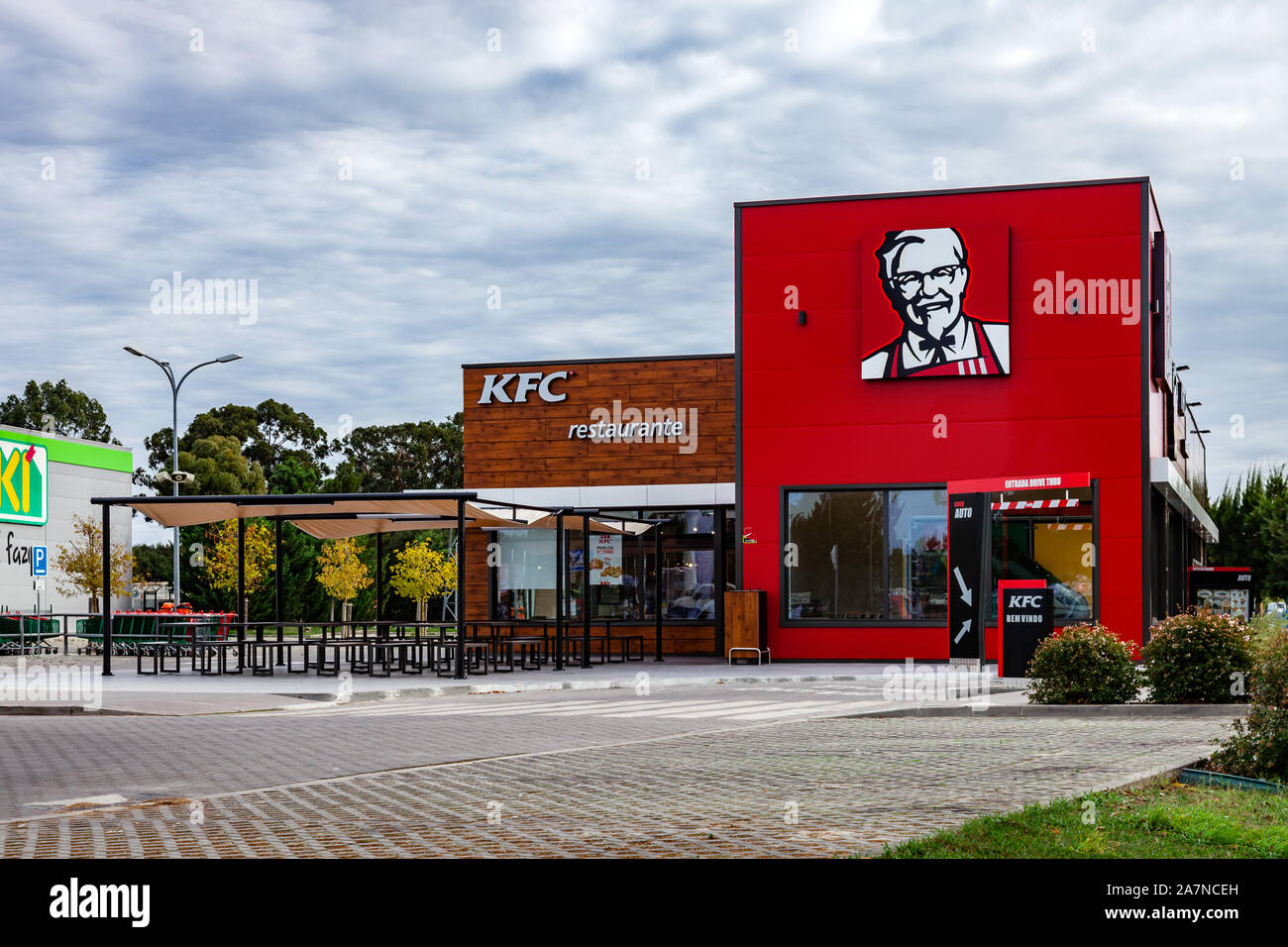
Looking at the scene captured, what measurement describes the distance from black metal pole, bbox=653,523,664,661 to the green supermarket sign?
2148cm

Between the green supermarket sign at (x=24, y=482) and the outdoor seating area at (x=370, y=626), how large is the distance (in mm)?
12228

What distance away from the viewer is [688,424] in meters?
30.8

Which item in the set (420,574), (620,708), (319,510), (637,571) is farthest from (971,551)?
(420,574)

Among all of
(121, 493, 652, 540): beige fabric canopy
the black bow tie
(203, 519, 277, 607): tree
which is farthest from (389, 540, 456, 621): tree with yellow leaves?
the black bow tie

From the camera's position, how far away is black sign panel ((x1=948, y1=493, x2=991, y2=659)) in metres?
21.4

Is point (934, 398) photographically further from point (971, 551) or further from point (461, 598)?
point (461, 598)

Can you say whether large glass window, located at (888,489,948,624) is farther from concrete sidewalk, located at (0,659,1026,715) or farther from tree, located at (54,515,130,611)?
tree, located at (54,515,130,611)

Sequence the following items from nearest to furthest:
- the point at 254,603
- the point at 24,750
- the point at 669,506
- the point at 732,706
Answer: the point at 24,750 < the point at 732,706 < the point at 669,506 < the point at 254,603

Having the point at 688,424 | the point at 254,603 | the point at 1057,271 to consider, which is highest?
the point at 1057,271

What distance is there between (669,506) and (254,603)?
23.2 metres

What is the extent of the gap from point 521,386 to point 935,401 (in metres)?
9.68
